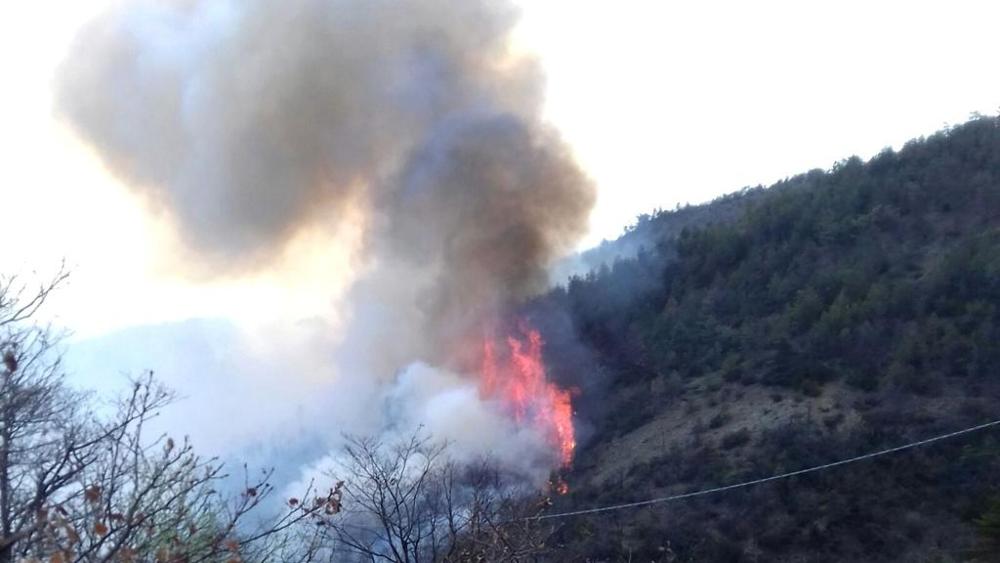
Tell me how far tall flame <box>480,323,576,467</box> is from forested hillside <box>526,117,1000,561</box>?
59 centimetres

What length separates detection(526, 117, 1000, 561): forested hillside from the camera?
19031 mm

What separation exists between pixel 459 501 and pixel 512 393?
29.4 ft

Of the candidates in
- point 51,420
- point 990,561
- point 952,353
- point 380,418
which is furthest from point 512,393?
point 51,420

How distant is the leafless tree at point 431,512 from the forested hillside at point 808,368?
2620 mm

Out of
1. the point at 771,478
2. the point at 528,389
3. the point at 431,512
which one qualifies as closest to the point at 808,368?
the point at 771,478

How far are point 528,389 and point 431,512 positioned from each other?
13116 mm

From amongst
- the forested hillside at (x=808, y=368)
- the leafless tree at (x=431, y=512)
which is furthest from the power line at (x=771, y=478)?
the leafless tree at (x=431, y=512)

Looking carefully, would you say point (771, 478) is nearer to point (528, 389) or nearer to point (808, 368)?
point (808, 368)

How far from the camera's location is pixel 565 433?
27125mm

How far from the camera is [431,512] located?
1675cm

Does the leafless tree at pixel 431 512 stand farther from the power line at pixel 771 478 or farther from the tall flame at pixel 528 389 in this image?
the tall flame at pixel 528 389

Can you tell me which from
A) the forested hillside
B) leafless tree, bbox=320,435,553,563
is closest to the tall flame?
the forested hillside

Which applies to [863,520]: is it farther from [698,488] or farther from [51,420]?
[51,420]

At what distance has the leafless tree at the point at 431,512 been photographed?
36.9 ft
